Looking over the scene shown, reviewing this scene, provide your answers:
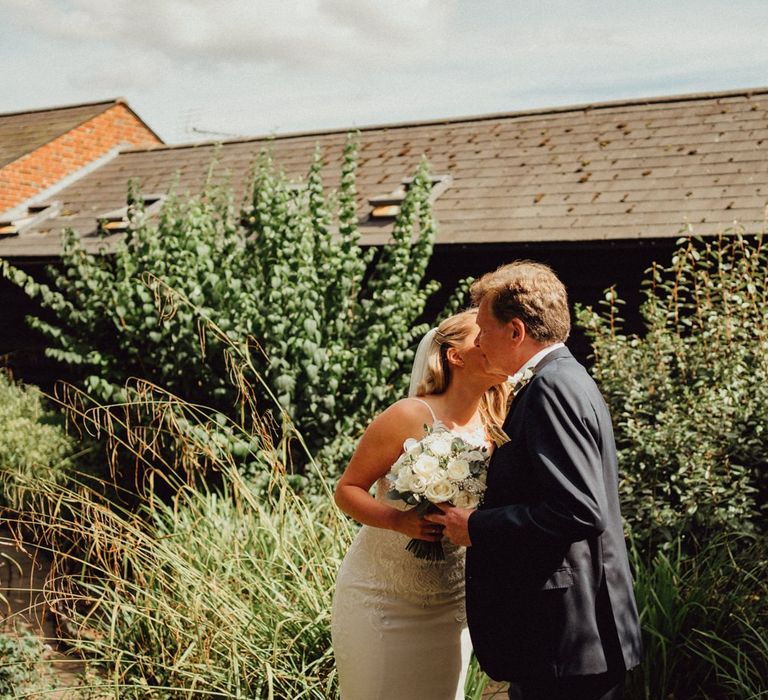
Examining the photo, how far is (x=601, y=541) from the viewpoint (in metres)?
2.56

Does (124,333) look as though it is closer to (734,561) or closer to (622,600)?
(734,561)

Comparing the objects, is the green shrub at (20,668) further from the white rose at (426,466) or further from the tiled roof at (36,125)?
the tiled roof at (36,125)

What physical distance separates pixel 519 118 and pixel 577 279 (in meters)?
4.59

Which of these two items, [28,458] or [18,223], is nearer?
[28,458]

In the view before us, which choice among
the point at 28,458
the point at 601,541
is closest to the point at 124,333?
the point at 28,458

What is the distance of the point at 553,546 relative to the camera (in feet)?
7.86

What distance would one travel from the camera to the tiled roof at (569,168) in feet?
32.9

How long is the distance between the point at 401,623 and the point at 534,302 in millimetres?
1253

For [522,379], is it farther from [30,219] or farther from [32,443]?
[30,219]

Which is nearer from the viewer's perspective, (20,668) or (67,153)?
(20,668)

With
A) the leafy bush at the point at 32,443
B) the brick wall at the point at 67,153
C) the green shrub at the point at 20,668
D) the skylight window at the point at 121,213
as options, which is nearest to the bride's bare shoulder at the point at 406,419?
the green shrub at the point at 20,668

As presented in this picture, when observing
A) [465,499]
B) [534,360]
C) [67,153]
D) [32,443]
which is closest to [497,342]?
[534,360]

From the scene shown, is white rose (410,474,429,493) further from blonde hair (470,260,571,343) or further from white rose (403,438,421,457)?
blonde hair (470,260,571,343)

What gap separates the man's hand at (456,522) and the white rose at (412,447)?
195 mm
